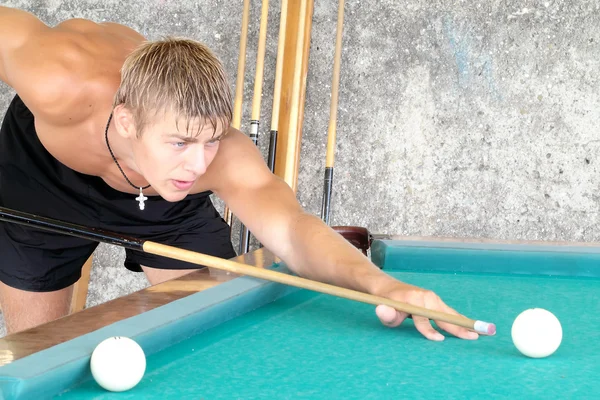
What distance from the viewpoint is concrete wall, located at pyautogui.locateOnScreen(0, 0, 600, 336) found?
129 inches

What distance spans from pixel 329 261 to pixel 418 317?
13.3 inches

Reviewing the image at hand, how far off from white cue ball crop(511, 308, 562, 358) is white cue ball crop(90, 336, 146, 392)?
0.60 metres

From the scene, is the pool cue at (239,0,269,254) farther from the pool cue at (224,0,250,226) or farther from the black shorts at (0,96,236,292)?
the black shorts at (0,96,236,292)

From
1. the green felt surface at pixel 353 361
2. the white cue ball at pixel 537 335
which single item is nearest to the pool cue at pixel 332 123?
the green felt surface at pixel 353 361

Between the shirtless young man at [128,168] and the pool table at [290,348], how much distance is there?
0.39 feet

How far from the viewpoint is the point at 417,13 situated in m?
3.36

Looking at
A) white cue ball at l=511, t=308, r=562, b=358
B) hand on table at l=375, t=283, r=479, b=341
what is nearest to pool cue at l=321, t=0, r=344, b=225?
hand on table at l=375, t=283, r=479, b=341

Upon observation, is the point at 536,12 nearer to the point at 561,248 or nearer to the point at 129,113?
the point at 561,248

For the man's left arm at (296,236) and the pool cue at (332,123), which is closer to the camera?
the man's left arm at (296,236)

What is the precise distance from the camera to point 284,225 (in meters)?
1.84

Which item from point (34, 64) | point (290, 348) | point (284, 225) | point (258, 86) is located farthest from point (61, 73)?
point (258, 86)

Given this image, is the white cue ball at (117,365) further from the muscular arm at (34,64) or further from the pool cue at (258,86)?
the pool cue at (258,86)

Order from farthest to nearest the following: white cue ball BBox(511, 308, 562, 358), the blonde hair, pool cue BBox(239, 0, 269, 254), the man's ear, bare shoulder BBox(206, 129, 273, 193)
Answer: pool cue BBox(239, 0, 269, 254) → bare shoulder BBox(206, 129, 273, 193) → the man's ear → the blonde hair → white cue ball BBox(511, 308, 562, 358)

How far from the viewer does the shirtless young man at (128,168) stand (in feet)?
5.49
